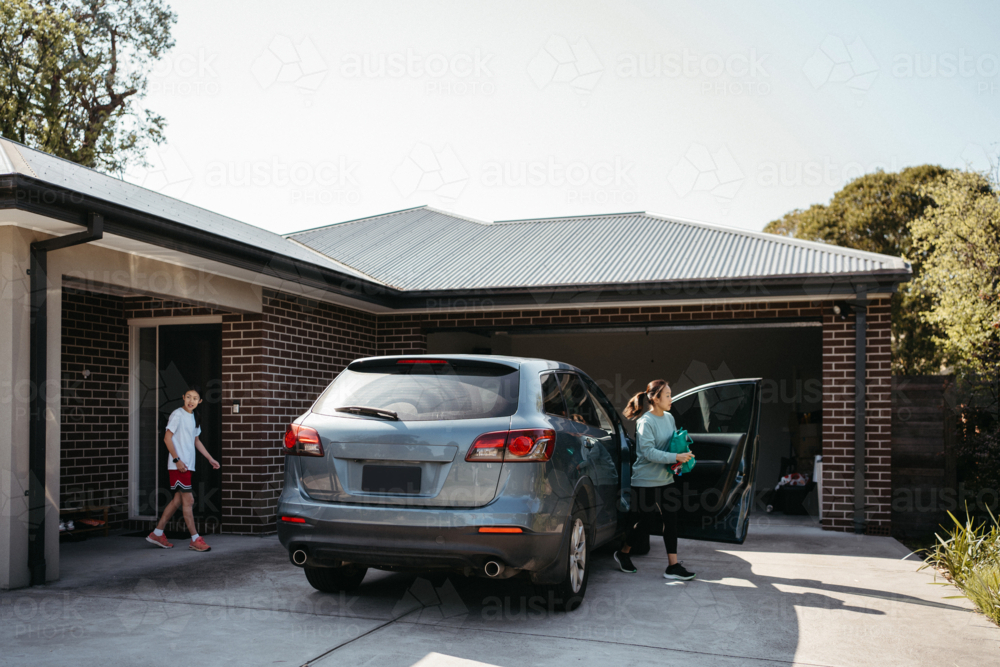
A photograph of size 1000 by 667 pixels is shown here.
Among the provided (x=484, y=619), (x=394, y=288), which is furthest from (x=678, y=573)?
(x=394, y=288)

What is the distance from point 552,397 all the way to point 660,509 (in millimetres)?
1570

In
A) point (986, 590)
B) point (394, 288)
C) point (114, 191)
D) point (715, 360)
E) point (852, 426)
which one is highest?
point (114, 191)

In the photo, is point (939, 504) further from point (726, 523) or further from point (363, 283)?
point (363, 283)

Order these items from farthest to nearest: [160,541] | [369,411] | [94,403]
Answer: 1. [94,403]
2. [160,541]
3. [369,411]

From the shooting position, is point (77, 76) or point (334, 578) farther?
point (77, 76)

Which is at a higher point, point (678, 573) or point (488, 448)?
point (488, 448)

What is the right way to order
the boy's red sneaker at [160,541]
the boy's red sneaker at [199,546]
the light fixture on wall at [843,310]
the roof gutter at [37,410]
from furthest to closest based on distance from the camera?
the light fixture on wall at [843,310], the boy's red sneaker at [160,541], the boy's red sneaker at [199,546], the roof gutter at [37,410]

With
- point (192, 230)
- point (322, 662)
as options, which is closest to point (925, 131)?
point (192, 230)

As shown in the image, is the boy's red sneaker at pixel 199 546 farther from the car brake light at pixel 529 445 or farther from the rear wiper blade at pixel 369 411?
the car brake light at pixel 529 445

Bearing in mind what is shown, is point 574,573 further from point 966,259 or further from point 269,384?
point 966,259

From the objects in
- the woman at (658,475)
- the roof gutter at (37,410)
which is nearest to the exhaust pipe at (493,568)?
the woman at (658,475)

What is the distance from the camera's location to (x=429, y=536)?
14.1ft

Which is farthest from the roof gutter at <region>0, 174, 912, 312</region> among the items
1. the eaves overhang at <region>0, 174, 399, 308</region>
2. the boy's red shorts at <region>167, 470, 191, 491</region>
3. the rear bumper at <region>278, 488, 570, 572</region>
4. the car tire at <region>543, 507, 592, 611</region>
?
the car tire at <region>543, 507, 592, 611</region>

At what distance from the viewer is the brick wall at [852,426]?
8.56 m
